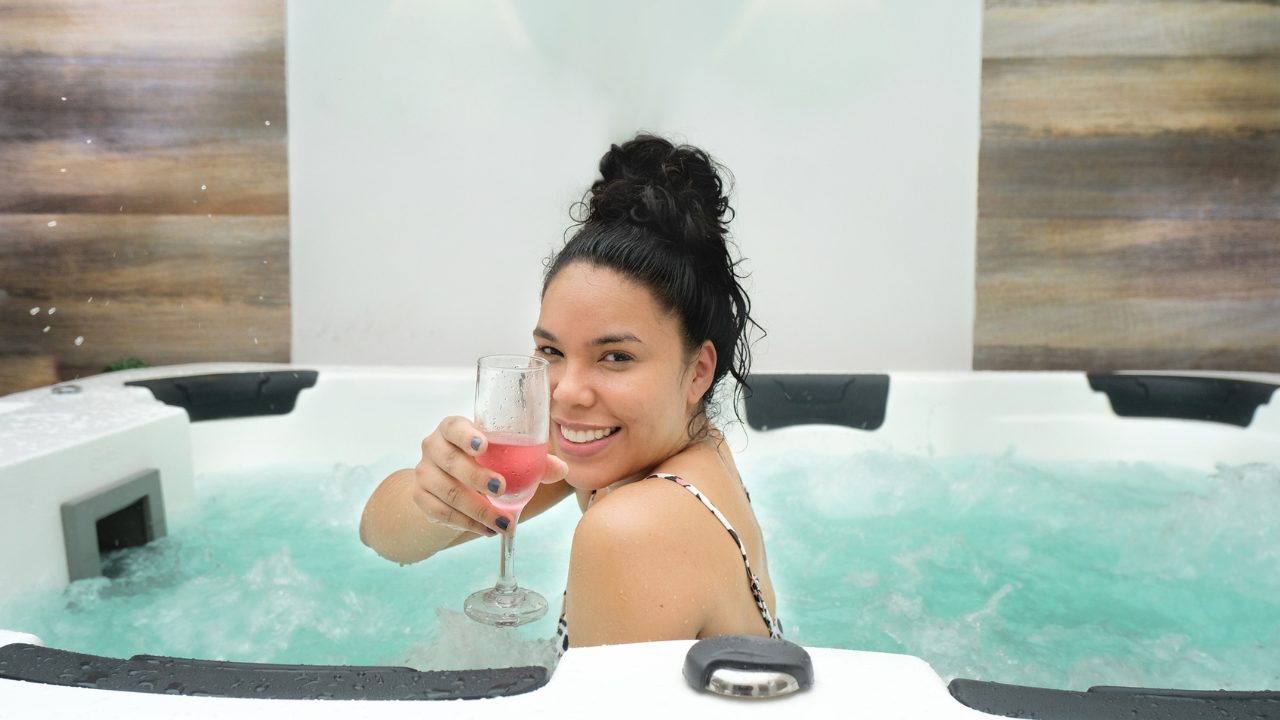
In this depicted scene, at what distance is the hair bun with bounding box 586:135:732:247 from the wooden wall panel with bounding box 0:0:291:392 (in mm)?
2084

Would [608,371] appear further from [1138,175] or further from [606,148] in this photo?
[1138,175]

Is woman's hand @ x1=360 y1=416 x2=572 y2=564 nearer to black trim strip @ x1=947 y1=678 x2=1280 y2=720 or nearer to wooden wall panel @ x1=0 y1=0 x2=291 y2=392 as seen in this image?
black trim strip @ x1=947 y1=678 x2=1280 y2=720

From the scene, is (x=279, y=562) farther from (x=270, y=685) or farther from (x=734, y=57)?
(x=734, y=57)

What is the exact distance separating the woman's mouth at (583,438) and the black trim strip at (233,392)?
1522mm

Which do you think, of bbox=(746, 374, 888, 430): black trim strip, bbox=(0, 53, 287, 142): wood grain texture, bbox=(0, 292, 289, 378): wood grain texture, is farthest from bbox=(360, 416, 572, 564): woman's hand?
bbox=(0, 53, 287, 142): wood grain texture

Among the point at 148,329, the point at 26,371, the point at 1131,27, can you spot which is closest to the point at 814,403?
the point at 1131,27

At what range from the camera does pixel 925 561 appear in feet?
5.94

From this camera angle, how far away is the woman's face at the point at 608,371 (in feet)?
3.14

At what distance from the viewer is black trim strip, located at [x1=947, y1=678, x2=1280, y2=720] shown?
0.58 m

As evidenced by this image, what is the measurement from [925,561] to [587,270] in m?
1.16

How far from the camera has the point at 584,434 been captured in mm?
991

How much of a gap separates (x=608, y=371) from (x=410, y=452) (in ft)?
4.94

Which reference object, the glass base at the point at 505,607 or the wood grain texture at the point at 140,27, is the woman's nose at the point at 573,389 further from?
the wood grain texture at the point at 140,27

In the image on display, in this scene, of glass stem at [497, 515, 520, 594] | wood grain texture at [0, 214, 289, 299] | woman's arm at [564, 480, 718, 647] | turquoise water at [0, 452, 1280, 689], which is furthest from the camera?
wood grain texture at [0, 214, 289, 299]
